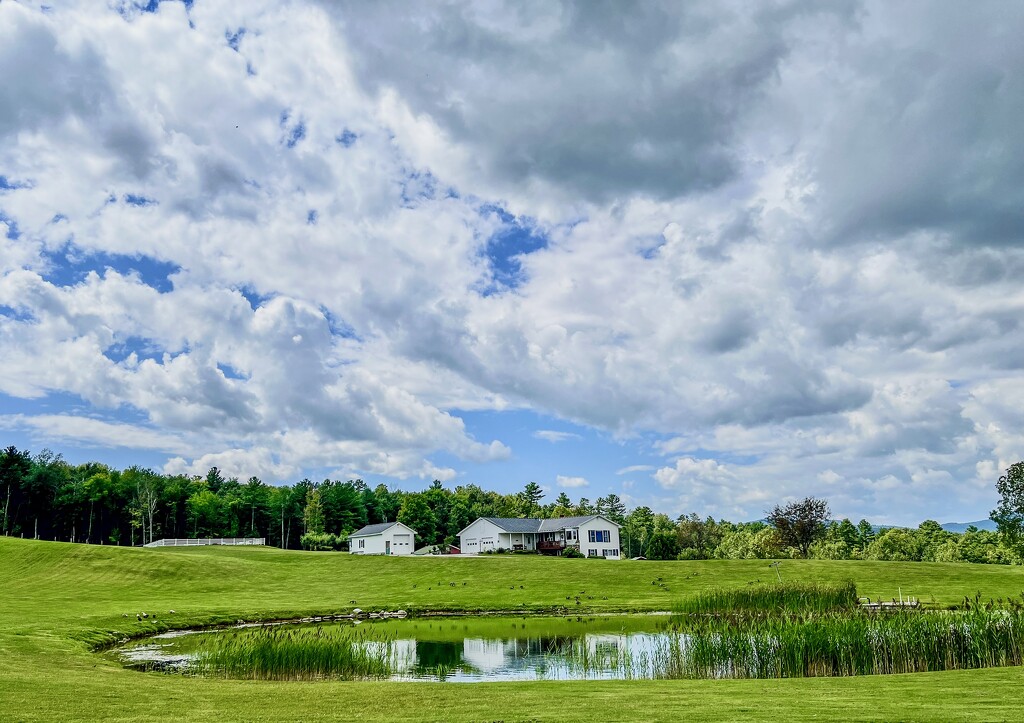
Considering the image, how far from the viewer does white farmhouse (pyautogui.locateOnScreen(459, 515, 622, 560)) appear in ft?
270

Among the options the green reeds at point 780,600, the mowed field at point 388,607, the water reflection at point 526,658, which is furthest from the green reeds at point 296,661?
the green reeds at point 780,600

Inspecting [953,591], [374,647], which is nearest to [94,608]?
[374,647]

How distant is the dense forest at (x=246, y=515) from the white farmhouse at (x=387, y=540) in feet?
34.7

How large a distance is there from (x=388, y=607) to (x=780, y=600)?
75.3ft

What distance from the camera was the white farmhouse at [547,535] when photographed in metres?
82.4

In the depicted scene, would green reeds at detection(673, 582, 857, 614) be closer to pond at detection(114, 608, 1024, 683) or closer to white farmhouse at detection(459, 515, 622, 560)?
pond at detection(114, 608, 1024, 683)

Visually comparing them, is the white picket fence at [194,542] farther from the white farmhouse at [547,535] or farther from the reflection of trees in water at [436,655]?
the reflection of trees in water at [436,655]

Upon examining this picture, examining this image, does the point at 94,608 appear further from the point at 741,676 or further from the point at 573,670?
the point at 741,676

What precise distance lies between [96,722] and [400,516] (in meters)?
94.9

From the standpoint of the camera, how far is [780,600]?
3194cm

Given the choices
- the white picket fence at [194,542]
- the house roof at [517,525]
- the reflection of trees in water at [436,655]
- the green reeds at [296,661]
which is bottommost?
the reflection of trees in water at [436,655]

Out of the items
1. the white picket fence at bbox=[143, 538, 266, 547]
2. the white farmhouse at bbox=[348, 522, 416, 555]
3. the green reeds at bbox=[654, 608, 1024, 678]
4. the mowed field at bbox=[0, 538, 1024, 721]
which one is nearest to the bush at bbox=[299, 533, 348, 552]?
the white farmhouse at bbox=[348, 522, 416, 555]

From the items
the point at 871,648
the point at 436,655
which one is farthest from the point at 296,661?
the point at 871,648

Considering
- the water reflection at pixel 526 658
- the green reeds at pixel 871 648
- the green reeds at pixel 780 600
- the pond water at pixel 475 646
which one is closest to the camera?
the green reeds at pixel 871 648
